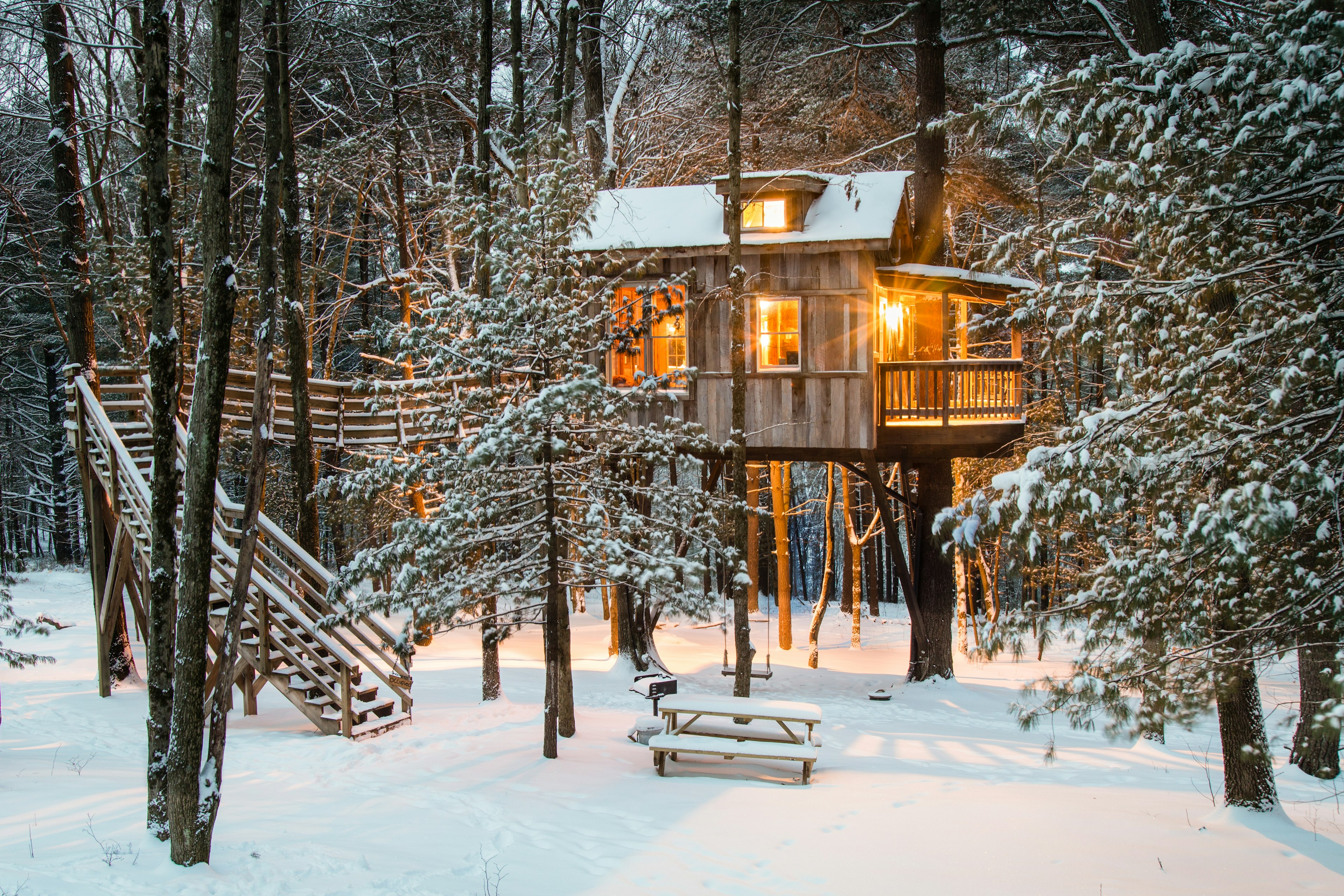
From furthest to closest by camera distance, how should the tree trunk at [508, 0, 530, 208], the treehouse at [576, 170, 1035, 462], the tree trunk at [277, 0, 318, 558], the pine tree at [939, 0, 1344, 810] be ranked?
the treehouse at [576, 170, 1035, 462] → the tree trunk at [277, 0, 318, 558] → the tree trunk at [508, 0, 530, 208] → the pine tree at [939, 0, 1344, 810]

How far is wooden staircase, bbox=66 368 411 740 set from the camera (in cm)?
1027

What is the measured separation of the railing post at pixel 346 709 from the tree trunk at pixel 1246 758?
9.04 m

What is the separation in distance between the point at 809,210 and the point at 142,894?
13.1 metres

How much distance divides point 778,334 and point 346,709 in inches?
345

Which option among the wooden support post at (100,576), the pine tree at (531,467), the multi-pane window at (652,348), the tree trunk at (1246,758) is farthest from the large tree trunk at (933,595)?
the wooden support post at (100,576)

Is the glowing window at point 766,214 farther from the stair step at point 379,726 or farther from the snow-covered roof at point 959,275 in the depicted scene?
the stair step at point 379,726

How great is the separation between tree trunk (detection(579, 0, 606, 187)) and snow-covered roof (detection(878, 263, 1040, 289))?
7.02 meters

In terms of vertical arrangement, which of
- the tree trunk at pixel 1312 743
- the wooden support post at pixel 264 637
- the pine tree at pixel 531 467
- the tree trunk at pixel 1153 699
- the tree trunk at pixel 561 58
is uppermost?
the tree trunk at pixel 561 58

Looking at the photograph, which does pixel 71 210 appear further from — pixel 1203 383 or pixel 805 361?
pixel 1203 383

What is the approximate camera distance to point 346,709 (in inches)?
391

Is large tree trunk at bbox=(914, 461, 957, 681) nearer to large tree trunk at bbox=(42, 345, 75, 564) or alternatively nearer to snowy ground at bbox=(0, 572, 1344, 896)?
snowy ground at bbox=(0, 572, 1344, 896)

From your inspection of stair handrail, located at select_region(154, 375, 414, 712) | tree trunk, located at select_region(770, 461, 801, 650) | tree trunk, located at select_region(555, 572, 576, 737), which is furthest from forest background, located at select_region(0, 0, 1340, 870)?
tree trunk, located at select_region(555, 572, 576, 737)

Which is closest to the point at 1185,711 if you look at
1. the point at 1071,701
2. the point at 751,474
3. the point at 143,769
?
the point at 1071,701

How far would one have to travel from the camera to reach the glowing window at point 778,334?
1466 centimetres
